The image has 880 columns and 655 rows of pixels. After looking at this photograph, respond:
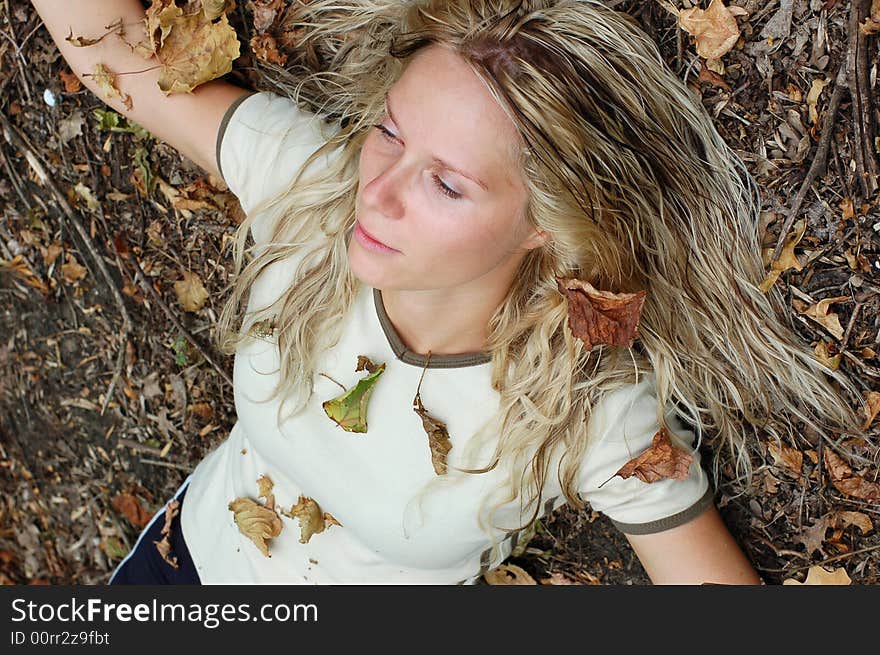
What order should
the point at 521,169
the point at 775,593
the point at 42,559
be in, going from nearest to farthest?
the point at 521,169, the point at 775,593, the point at 42,559

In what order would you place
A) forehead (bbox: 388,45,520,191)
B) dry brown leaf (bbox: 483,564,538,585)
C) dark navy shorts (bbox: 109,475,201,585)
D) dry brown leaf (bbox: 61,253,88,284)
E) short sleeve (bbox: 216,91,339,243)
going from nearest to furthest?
forehead (bbox: 388,45,520,191), short sleeve (bbox: 216,91,339,243), dark navy shorts (bbox: 109,475,201,585), dry brown leaf (bbox: 483,564,538,585), dry brown leaf (bbox: 61,253,88,284)

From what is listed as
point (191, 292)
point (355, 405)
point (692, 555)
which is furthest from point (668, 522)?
point (191, 292)

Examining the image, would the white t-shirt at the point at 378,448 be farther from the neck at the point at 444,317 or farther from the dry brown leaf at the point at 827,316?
the dry brown leaf at the point at 827,316

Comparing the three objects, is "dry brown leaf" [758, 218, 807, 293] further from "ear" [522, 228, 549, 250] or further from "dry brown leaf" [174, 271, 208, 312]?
"dry brown leaf" [174, 271, 208, 312]

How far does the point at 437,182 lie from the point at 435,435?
0.75 m

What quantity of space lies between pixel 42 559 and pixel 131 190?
77.4 inches

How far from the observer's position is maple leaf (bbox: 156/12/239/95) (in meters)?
2.52

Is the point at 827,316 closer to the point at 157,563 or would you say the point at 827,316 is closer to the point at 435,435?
the point at 435,435

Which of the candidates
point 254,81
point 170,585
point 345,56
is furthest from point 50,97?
point 170,585

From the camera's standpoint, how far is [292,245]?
252cm

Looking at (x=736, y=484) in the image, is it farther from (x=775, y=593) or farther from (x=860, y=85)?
(x=860, y=85)

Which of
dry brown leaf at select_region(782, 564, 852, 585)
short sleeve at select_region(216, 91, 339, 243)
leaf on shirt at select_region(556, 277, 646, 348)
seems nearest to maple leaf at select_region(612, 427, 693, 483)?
leaf on shirt at select_region(556, 277, 646, 348)

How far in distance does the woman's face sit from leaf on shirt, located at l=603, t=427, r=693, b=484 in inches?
27.7

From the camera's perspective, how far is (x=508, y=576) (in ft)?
10.4
